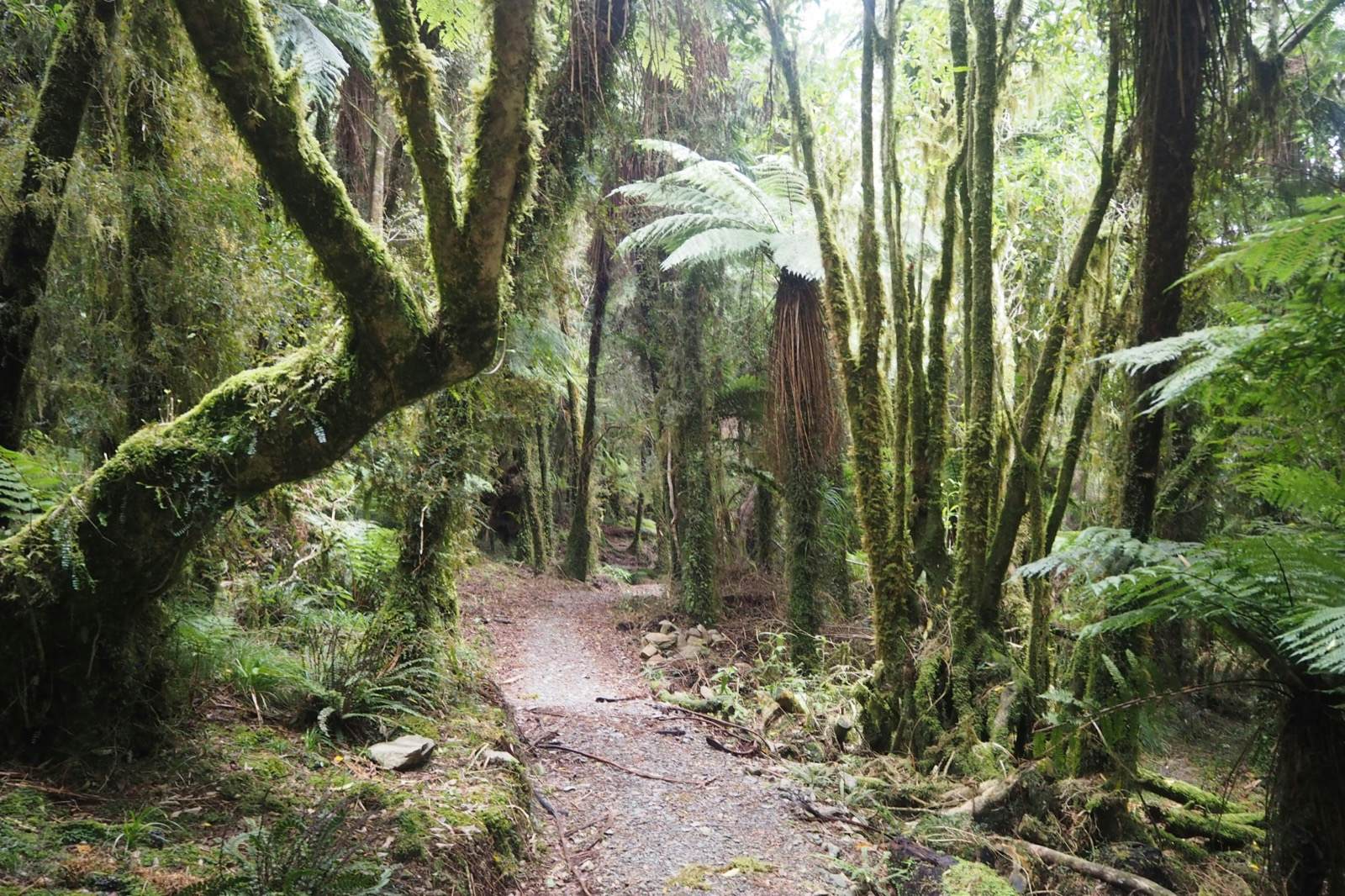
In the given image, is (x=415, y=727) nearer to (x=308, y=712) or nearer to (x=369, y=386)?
(x=308, y=712)

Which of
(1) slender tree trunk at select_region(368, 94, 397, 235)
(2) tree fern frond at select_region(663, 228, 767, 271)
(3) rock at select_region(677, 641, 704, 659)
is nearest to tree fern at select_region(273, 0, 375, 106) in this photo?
(1) slender tree trunk at select_region(368, 94, 397, 235)

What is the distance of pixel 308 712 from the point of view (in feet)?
12.7

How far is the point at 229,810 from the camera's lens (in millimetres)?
2807

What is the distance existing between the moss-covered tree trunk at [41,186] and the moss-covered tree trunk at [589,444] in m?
8.50

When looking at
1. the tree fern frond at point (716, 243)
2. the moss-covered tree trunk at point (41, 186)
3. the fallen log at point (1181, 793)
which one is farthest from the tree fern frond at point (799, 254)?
the moss-covered tree trunk at point (41, 186)

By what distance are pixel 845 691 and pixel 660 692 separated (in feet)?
5.75

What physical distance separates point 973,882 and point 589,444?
1048 centimetres

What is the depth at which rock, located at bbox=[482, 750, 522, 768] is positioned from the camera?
13.1 feet

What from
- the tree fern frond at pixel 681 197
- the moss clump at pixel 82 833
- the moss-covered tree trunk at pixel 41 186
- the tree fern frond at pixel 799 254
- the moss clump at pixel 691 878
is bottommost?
the moss clump at pixel 691 878

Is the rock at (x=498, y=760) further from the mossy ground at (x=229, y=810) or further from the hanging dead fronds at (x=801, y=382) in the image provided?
the hanging dead fronds at (x=801, y=382)

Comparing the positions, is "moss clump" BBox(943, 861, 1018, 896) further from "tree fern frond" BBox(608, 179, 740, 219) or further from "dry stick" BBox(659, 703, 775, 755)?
"tree fern frond" BBox(608, 179, 740, 219)

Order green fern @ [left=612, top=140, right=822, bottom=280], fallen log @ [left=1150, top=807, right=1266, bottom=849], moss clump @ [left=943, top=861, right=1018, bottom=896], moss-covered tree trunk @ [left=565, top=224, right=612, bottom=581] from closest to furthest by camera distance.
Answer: moss clump @ [left=943, top=861, right=1018, bottom=896], fallen log @ [left=1150, top=807, right=1266, bottom=849], green fern @ [left=612, top=140, right=822, bottom=280], moss-covered tree trunk @ [left=565, top=224, right=612, bottom=581]

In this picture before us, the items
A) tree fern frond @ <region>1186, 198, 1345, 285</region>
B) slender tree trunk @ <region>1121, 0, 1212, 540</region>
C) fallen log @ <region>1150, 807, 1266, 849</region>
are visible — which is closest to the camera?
tree fern frond @ <region>1186, 198, 1345, 285</region>

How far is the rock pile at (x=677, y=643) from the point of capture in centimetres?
831
